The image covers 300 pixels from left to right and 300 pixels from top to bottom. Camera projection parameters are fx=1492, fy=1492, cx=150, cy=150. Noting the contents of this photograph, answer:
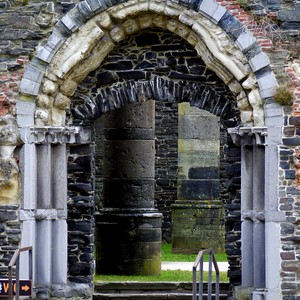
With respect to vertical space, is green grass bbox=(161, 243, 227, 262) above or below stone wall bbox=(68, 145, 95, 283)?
below

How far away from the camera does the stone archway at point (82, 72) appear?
17625 millimetres

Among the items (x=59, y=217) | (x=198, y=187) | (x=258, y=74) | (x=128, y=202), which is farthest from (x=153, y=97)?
(x=198, y=187)

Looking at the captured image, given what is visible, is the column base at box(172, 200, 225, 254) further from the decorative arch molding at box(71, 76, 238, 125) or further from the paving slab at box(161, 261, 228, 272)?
the decorative arch molding at box(71, 76, 238, 125)

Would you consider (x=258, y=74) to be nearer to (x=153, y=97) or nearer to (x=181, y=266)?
(x=153, y=97)

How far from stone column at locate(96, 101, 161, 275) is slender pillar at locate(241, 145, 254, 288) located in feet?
13.6

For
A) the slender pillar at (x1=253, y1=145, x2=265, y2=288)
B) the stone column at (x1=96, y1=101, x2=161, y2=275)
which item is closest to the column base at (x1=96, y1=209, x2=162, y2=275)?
the stone column at (x1=96, y1=101, x2=161, y2=275)

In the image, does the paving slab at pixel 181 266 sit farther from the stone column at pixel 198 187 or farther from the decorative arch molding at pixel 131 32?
the decorative arch molding at pixel 131 32

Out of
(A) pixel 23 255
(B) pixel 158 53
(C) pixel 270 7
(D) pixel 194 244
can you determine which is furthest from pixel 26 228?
(D) pixel 194 244

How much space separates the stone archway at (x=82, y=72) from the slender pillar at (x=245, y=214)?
1.28ft

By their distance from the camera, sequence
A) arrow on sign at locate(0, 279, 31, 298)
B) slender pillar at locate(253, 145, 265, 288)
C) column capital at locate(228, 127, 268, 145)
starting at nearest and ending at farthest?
arrow on sign at locate(0, 279, 31, 298), column capital at locate(228, 127, 268, 145), slender pillar at locate(253, 145, 265, 288)

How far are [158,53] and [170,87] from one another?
0.45 meters

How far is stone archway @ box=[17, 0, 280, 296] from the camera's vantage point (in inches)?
694

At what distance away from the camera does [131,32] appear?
1823 cm

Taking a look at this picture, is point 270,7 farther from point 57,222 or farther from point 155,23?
point 57,222
